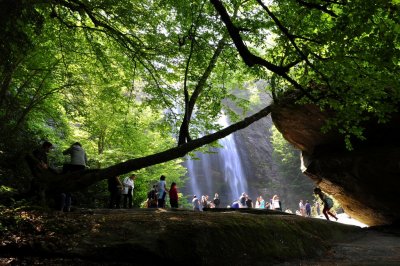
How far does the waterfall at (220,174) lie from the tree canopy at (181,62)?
94.9 ft

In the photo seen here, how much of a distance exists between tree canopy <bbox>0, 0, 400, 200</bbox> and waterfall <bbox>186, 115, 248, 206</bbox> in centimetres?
2894

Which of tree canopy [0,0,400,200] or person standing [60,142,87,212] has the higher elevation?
tree canopy [0,0,400,200]

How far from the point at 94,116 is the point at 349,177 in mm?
11220

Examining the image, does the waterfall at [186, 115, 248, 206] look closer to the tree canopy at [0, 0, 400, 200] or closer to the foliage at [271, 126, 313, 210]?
the foliage at [271, 126, 313, 210]

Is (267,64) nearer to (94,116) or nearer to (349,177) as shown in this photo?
(349,177)

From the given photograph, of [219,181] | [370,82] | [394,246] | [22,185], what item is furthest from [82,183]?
[219,181]

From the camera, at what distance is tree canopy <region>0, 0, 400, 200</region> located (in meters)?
5.66

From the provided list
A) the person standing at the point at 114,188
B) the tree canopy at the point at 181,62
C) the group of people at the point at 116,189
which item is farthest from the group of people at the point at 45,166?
the person standing at the point at 114,188

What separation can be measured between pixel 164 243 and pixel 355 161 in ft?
30.2

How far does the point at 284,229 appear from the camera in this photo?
770 centimetres

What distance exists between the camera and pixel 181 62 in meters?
11.4

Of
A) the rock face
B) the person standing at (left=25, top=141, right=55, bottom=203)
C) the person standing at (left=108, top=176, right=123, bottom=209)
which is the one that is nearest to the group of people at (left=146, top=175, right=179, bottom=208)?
the person standing at (left=108, top=176, right=123, bottom=209)

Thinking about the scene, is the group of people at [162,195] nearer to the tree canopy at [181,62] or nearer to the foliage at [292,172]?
the tree canopy at [181,62]

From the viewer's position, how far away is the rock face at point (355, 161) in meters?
11.8
